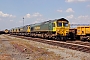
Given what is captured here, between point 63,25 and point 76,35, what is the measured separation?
2.98 m

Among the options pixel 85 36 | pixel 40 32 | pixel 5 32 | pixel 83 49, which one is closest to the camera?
pixel 83 49

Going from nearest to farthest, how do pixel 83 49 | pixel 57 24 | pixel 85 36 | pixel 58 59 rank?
pixel 58 59, pixel 83 49, pixel 85 36, pixel 57 24

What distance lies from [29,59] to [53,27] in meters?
20.9

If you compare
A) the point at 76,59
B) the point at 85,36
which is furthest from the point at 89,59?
the point at 85,36

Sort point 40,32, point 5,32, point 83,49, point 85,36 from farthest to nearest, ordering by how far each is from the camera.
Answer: point 5,32 → point 40,32 → point 85,36 → point 83,49

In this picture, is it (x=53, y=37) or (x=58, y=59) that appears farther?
(x=53, y=37)

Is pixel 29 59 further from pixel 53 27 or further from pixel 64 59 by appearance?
pixel 53 27

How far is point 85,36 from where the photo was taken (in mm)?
29984

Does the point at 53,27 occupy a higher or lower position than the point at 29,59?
higher

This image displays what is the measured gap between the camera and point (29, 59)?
1173 cm

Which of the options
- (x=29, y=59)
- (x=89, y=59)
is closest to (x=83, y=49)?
(x=89, y=59)

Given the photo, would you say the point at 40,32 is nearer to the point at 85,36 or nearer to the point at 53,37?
the point at 53,37

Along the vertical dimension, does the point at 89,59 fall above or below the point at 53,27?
below

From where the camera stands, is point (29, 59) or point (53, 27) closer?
point (29, 59)
